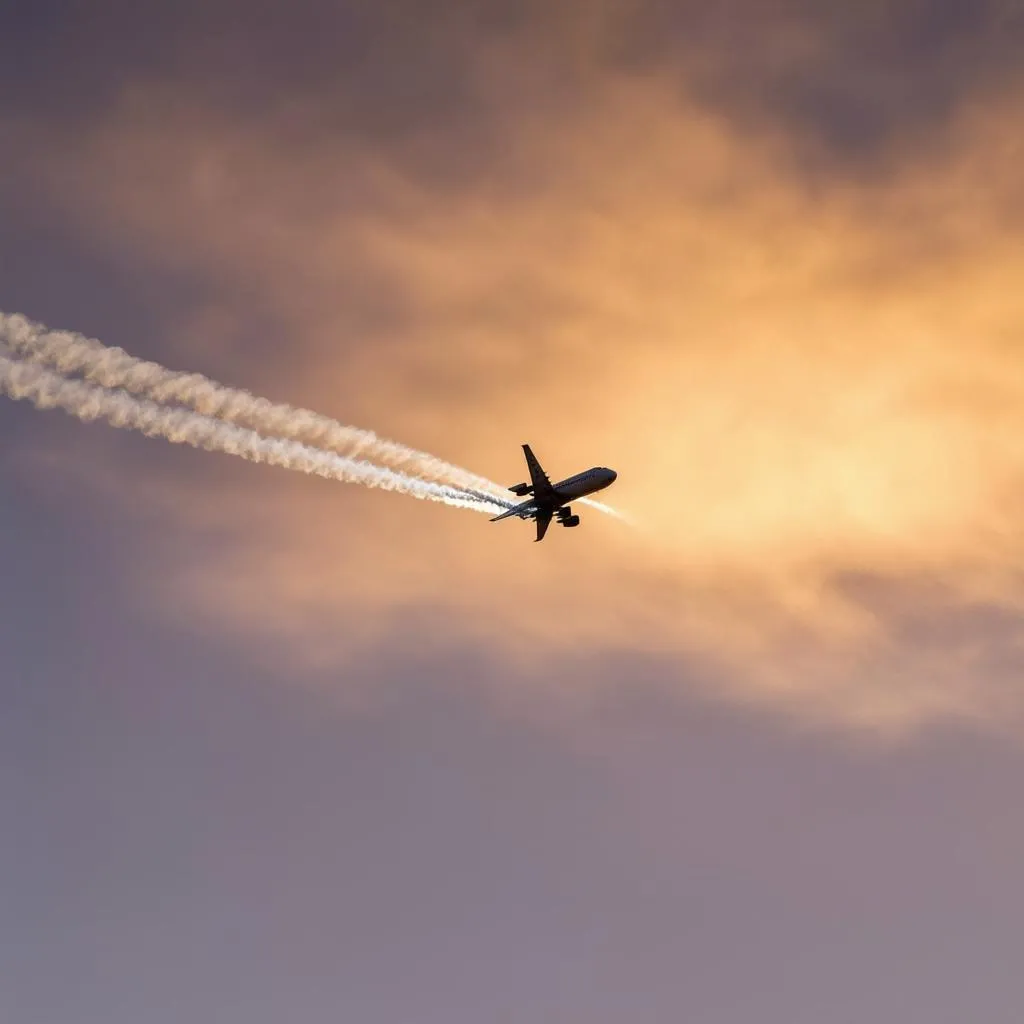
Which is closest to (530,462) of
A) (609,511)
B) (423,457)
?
(609,511)

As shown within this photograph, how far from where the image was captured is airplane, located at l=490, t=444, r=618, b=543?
166 m

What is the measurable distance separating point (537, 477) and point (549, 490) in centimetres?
217

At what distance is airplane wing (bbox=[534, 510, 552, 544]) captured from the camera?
167125mm

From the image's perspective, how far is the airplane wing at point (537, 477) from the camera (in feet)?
546

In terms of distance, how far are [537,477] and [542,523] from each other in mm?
5753

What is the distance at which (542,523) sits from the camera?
168000 millimetres

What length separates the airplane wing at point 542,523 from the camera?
167 m

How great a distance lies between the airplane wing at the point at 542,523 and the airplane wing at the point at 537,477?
229 centimetres

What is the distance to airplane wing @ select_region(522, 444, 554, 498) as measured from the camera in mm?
166375

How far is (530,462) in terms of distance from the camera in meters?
167

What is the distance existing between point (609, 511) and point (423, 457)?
32632 millimetres

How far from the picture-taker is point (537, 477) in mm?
166750

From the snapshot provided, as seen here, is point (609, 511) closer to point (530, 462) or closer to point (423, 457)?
point (530, 462)

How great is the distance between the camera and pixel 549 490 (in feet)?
546
